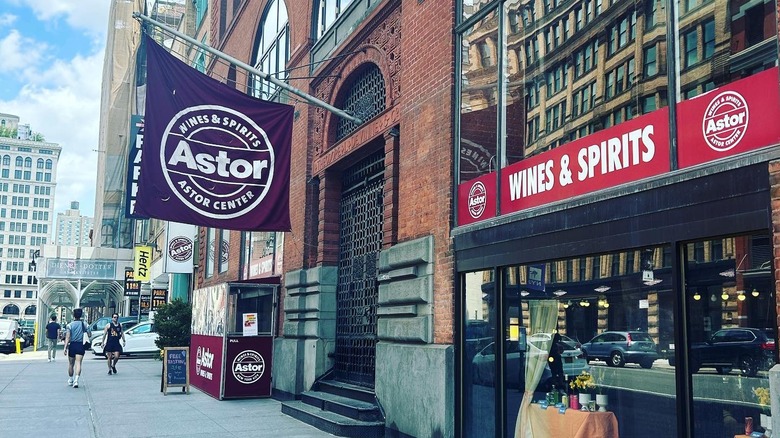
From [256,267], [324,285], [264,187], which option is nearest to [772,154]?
[264,187]

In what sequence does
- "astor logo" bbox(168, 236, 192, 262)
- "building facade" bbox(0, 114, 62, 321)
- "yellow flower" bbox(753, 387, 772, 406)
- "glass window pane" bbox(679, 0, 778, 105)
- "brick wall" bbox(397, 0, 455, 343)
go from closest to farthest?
"yellow flower" bbox(753, 387, 772, 406), "glass window pane" bbox(679, 0, 778, 105), "brick wall" bbox(397, 0, 455, 343), "astor logo" bbox(168, 236, 192, 262), "building facade" bbox(0, 114, 62, 321)

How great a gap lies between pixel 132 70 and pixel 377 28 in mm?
52016

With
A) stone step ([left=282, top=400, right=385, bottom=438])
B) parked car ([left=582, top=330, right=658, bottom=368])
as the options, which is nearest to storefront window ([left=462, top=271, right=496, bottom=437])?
parked car ([left=582, top=330, right=658, bottom=368])

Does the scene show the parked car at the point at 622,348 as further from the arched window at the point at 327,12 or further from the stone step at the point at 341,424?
the arched window at the point at 327,12

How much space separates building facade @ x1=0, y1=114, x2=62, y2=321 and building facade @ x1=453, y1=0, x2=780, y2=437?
6183 inches

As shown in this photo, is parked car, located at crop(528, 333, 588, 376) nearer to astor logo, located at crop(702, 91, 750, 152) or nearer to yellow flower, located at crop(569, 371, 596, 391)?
yellow flower, located at crop(569, 371, 596, 391)

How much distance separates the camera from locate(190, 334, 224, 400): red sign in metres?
14.8

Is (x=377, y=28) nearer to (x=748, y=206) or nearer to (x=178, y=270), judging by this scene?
(x=748, y=206)

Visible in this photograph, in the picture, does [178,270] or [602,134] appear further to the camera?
[178,270]

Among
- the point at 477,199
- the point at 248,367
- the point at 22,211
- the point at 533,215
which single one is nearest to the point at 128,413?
the point at 248,367

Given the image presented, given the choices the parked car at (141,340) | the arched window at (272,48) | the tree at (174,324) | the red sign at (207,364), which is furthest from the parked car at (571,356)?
the parked car at (141,340)

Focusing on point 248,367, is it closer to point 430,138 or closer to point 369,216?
point 369,216

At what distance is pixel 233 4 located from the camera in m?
22.2

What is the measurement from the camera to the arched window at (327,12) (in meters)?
13.4
